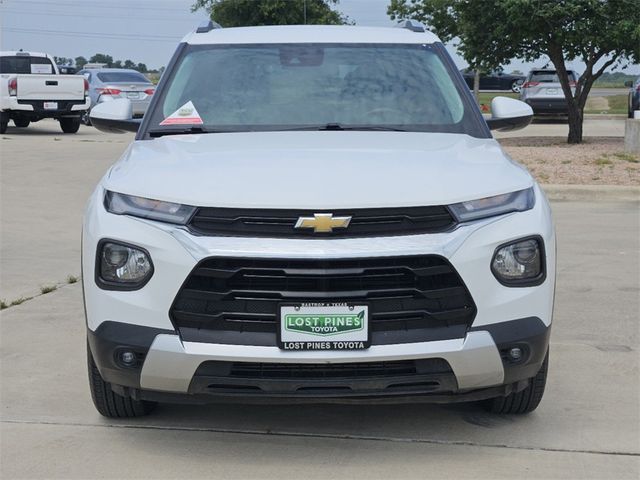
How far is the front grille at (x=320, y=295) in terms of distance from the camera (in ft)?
13.2

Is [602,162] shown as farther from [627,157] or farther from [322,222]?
[322,222]

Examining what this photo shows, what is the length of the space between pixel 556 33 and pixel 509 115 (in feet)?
49.7

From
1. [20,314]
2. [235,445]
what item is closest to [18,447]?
[235,445]

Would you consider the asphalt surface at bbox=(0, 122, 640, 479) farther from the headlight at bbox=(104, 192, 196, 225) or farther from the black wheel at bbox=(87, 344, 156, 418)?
the headlight at bbox=(104, 192, 196, 225)

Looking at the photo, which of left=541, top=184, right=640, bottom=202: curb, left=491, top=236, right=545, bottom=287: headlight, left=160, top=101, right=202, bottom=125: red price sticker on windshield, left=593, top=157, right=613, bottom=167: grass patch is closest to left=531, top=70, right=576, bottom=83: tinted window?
left=593, top=157, right=613, bottom=167: grass patch

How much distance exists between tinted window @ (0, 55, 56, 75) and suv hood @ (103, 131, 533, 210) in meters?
23.0

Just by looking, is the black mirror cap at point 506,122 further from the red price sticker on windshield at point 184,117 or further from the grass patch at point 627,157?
the grass patch at point 627,157

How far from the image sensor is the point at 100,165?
54.6ft

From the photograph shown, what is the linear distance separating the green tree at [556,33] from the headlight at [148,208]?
658 inches

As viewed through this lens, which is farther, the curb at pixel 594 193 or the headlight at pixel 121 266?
the curb at pixel 594 193

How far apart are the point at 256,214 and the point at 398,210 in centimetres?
51

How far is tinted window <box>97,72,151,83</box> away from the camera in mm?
27750

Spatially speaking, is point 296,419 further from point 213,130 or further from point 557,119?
point 557,119

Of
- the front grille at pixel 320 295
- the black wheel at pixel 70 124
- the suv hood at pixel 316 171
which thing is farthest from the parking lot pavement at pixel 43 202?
the front grille at pixel 320 295
